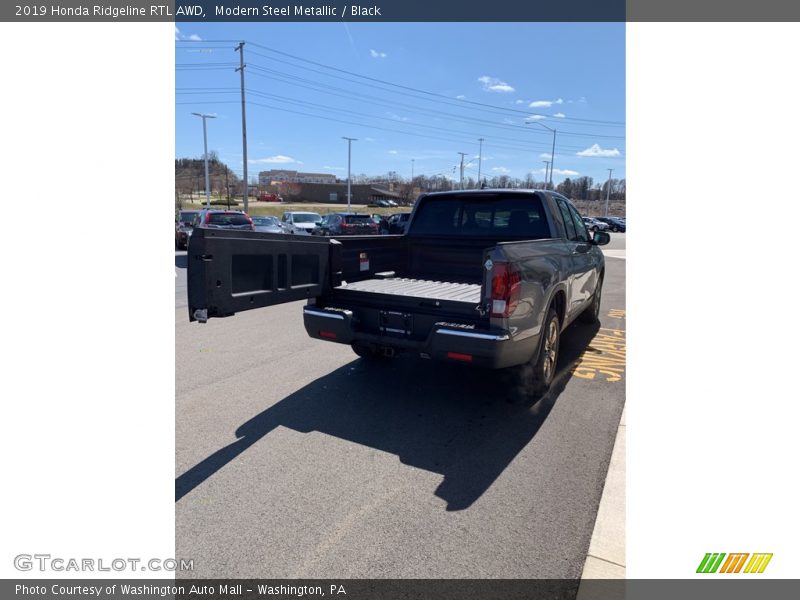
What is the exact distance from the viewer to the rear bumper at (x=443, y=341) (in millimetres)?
3729

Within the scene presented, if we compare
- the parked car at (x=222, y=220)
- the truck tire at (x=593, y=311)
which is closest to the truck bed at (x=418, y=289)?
the truck tire at (x=593, y=311)

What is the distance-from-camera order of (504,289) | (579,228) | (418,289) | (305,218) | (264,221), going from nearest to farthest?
→ (504,289), (418,289), (579,228), (264,221), (305,218)

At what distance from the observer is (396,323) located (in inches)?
170

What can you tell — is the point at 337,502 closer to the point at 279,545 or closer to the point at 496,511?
the point at 279,545

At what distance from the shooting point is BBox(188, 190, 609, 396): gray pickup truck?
360 cm

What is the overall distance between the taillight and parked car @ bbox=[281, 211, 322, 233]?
2158 cm

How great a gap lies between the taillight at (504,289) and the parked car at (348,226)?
64.1 ft

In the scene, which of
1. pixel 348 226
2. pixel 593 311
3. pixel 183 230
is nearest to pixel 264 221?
pixel 183 230

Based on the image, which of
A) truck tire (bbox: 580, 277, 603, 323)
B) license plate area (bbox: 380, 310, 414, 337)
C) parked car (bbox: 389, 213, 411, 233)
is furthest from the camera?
parked car (bbox: 389, 213, 411, 233)
